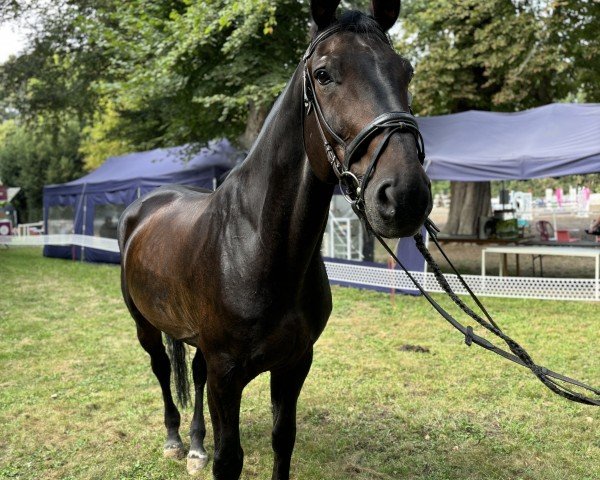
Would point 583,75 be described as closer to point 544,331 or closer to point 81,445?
point 544,331

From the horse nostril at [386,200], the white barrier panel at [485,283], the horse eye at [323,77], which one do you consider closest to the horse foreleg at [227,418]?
the horse nostril at [386,200]

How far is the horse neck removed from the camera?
1.97 m

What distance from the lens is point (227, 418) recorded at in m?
2.33

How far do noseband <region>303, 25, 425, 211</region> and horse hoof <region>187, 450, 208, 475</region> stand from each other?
8.00ft

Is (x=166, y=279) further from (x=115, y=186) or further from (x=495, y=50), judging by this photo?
(x=495, y=50)

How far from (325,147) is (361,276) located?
8.23 metres

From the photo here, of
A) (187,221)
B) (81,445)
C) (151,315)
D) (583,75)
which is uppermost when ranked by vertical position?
(583,75)

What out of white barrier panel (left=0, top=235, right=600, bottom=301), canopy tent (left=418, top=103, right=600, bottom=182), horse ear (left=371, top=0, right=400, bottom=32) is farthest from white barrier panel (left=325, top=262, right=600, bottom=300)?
horse ear (left=371, top=0, right=400, bottom=32)

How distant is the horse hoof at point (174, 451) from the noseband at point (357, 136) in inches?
105

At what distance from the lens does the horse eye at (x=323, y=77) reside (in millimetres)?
1682

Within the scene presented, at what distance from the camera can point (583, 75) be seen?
14.0 meters

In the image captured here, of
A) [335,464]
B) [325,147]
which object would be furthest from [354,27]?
[335,464]

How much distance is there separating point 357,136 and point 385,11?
59cm

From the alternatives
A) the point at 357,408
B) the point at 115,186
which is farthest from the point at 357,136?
the point at 115,186
